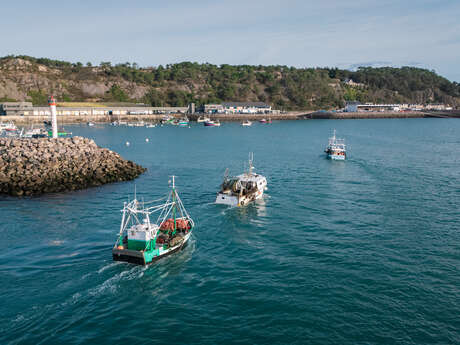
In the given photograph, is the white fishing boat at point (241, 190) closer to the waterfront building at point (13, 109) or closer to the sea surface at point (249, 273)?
the sea surface at point (249, 273)

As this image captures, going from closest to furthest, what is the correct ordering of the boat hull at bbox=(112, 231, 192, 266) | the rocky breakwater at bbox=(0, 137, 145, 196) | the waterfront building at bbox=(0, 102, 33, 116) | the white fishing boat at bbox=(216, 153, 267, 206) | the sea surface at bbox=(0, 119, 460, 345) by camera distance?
1. the sea surface at bbox=(0, 119, 460, 345)
2. the boat hull at bbox=(112, 231, 192, 266)
3. the white fishing boat at bbox=(216, 153, 267, 206)
4. the rocky breakwater at bbox=(0, 137, 145, 196)
5. the waterfront building at bbox=(0, 102, 33, 116)

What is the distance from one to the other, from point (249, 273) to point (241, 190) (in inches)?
739

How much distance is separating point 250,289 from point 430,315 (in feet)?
38.6

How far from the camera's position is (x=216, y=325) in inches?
872

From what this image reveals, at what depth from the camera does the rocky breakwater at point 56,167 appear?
52.5 meters

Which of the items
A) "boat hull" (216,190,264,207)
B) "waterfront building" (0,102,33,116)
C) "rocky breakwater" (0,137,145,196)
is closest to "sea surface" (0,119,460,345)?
"boat hull" (216,190,264,207)

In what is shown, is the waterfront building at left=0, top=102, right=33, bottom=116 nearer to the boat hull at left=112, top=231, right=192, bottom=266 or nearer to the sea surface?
the sea surface

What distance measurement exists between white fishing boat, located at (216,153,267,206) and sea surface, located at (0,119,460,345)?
133 centimetres

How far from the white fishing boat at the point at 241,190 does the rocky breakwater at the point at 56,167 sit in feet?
70.6

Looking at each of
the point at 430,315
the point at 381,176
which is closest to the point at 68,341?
the point at 430,315

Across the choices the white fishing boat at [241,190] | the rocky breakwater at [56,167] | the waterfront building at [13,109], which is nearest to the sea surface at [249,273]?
the white fishing boat at [241,190]

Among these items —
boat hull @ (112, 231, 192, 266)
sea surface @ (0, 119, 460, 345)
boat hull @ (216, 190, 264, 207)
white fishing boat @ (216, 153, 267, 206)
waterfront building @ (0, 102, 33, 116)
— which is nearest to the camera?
sea surface @ (0, 119, 460, 345)

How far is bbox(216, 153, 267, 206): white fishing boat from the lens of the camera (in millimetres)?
45875

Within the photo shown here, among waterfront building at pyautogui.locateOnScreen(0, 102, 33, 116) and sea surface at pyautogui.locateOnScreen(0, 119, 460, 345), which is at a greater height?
waterfront building at pyautogui.locateOnScreen(0, 102, 33, 116)
